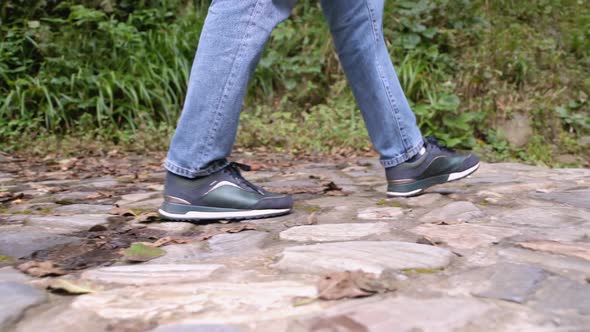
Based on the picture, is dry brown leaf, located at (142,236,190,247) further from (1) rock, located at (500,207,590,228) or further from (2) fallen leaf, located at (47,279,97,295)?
(1) rock, located at (500,207,590,228)

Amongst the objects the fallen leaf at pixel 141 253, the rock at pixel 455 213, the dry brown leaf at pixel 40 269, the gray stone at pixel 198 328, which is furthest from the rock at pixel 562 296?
the dry brown leaf at pixel 40 269

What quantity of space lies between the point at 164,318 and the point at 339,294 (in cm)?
31

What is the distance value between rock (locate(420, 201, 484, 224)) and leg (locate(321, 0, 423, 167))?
10.0 inches

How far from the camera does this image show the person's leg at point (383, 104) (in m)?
2.12

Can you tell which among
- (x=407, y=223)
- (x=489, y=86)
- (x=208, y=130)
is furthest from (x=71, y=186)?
(x=489, y=86)

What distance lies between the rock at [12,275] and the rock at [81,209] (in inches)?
32.2

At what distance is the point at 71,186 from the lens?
3170mm

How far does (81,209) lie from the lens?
234 cm

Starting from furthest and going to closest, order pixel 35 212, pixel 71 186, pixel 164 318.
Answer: pixel 71 186, pixel 35 212, pixel 164 318

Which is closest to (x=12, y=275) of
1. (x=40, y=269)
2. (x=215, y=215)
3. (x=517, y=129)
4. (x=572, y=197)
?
(x=40, y=269)

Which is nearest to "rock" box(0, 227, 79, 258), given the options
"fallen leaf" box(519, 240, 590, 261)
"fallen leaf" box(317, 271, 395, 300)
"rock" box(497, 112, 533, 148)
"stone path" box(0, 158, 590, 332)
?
"stone path" box(0, 158, 590, 332)

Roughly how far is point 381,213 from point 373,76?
0.47 meters

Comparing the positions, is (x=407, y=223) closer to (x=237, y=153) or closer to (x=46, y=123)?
(x=237, y=153)

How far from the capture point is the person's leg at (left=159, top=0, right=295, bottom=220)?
5.81 feet
